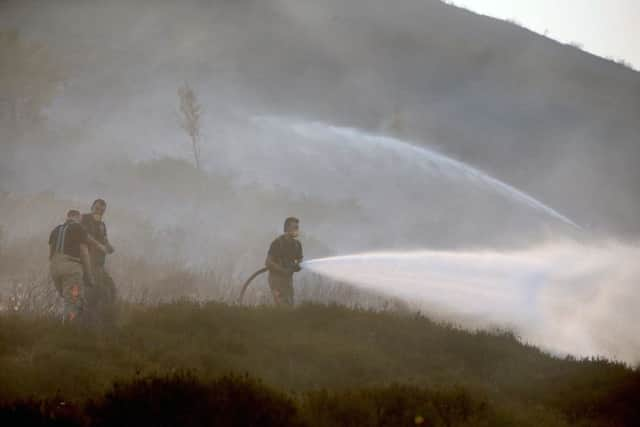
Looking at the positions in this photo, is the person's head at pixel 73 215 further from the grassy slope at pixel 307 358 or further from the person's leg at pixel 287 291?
the person's leg at pixel 287 291

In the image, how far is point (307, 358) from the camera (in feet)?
34.7

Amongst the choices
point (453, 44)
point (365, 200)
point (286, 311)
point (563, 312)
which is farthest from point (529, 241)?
point (453, 44)

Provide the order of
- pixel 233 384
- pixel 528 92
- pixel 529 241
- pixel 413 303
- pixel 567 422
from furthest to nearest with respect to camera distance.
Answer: pixel 528 92 < pixel 529 241 < pixel 413 303 < pixel 567 422 < pixel 233 384

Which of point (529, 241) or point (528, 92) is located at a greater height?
point (528, 92)

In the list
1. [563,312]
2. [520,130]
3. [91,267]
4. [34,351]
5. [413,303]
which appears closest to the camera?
[34,351]

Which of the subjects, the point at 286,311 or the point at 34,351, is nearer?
the point at 34,351

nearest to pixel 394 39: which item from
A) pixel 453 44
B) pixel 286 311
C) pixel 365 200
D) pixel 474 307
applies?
pixel 453 44

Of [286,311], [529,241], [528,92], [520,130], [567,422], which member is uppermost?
[528,92]

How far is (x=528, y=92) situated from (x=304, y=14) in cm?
2218

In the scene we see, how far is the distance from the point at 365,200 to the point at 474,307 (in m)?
17.0

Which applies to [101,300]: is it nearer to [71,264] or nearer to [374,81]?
[71,264]

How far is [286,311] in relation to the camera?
12.8 metres

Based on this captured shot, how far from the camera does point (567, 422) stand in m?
8.58

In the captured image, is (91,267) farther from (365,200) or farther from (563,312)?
(365,200)
